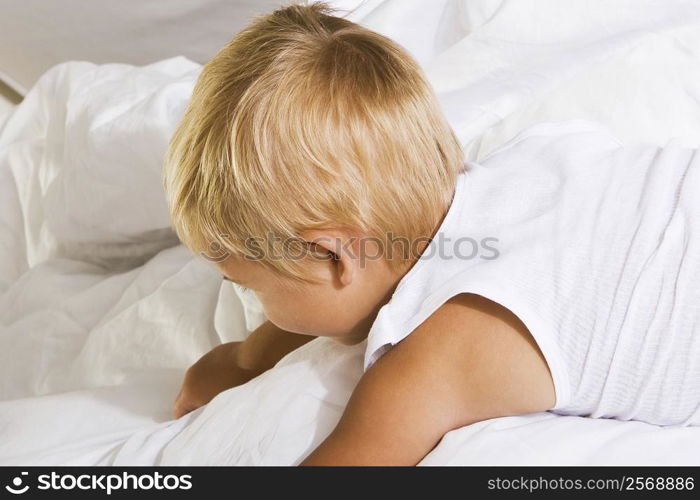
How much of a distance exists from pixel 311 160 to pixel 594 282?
224 mm

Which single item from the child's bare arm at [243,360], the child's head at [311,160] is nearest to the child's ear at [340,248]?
the child's head at [311,160]

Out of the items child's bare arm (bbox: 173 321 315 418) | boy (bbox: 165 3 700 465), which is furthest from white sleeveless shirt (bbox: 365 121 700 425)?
child's bare arm (bbox: 173 321 315 418)

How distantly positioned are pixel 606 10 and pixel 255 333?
1.83ft

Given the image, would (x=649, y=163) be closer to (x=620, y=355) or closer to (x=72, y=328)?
(x=620, y=355)

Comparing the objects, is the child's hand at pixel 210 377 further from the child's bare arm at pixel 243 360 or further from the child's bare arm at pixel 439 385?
the child's bare arm at pixel 439 385

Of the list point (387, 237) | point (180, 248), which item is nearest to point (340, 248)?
point (387, 237)

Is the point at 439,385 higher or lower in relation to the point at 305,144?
lower

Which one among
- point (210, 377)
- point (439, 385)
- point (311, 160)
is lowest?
point (210, 377)

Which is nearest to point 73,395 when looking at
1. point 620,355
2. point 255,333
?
point 255,333

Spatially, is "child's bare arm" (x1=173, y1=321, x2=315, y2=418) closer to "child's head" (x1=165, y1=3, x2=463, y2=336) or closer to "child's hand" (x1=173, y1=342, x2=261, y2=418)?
"child's hand" (x1=173, y1=342, x2=261, y2=418)

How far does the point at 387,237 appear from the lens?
0.69m

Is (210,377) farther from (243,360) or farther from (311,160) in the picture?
(311,160)

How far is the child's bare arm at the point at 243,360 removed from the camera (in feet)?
2.84
